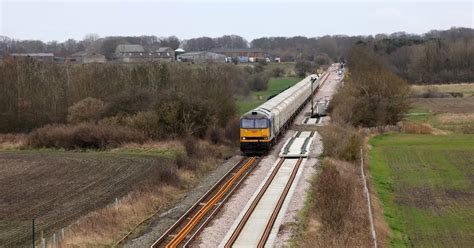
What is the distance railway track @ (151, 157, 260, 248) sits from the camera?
19.5m

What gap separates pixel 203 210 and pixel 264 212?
2.35 metres

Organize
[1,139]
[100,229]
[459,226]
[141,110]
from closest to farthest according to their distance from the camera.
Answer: [100,229] → [459,226] → [141,110] → [1,139]

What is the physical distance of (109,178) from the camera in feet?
113

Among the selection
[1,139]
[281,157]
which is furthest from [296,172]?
[1,139]

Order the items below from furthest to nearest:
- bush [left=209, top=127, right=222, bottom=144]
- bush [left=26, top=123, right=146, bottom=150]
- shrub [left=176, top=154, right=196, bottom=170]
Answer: bush [left=26, top=123, right=146, bottom=150] < bush [left=209, top=127, right=222, bottom=144] < shrub [left=176, top=154, right=196, bottom=170]

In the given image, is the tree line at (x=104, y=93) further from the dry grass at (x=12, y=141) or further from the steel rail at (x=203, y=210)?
the steel rail at (x=203, y=210)

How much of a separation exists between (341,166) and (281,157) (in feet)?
17.9

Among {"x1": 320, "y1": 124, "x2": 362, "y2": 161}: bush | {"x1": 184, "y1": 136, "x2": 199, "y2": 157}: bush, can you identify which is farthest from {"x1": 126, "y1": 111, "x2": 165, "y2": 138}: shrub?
{"x1": 320, "y1": 124, "x2": 362, "y2": 161}: bush

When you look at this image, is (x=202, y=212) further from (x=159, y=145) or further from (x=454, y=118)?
(x=454, y=118)

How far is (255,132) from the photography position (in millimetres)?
36969

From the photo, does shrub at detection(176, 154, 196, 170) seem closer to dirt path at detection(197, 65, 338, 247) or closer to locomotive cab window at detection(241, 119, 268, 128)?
dirt path at detection(197, 65, 338, 247)

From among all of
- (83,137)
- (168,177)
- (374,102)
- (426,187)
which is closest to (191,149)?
(168,177)

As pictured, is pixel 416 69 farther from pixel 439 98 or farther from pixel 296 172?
pixel 296 172

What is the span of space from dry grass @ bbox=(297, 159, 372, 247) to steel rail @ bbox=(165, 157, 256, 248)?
12.5 feet
